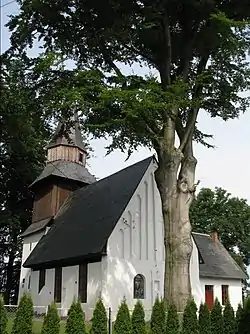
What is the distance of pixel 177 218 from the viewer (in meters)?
12.5

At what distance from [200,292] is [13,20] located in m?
17.3

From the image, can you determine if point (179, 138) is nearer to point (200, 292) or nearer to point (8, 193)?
point (200, 292)

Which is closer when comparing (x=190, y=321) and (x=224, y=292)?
(x=190, y=321)

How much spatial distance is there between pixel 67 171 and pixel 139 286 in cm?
1049

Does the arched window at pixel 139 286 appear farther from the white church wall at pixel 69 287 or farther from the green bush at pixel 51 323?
the green bush at pixel 51 323

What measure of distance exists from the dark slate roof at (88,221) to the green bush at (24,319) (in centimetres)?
986

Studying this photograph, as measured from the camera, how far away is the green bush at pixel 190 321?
10.9 metres

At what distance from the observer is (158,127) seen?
13.4 metres

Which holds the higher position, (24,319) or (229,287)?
(229,287)

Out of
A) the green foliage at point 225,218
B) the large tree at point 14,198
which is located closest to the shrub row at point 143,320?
the large tree at point 14,198

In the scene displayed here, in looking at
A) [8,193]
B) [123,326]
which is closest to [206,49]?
[123,326]

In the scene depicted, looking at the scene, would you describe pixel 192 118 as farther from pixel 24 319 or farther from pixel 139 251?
pixel 139 251

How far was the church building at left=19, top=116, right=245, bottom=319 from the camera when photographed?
20.0m

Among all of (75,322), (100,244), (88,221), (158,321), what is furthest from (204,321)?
(88,221)
